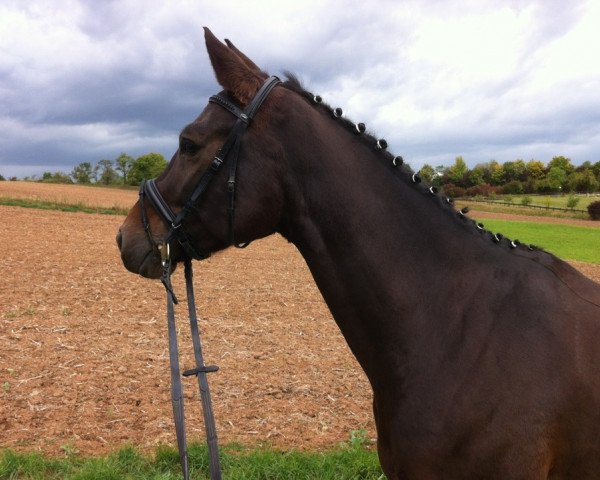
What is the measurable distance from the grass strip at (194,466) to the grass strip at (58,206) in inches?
1451

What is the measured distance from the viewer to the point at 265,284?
691 inches

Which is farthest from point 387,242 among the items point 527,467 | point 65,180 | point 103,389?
point 65,180

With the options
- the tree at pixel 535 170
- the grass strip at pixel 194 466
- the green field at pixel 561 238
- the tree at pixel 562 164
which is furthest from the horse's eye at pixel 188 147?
the tree at pixel 562 164

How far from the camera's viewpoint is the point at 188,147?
2.71 meters

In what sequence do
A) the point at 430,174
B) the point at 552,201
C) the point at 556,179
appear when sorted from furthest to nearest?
the point at 556,179 → the point at 552,201 → the point at 430,174

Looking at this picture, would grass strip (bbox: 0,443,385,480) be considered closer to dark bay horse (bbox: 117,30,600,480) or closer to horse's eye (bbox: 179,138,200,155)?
dark bay horse (bbox: 117,30,600,480)

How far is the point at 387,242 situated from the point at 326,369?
706cm

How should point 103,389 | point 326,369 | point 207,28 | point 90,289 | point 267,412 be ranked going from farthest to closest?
1. point 90,289
2. point 326,369
3. point 103,389
4. point 267,412
5. point 207,28

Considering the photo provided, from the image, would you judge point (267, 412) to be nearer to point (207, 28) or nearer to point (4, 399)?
point (4, 399)

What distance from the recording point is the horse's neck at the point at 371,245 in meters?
2.67

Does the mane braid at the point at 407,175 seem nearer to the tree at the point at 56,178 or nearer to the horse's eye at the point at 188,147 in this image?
the horse's eye at the point at 188,147

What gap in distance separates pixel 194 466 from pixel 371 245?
13.7 feet

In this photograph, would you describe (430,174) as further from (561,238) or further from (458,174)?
(561,238)

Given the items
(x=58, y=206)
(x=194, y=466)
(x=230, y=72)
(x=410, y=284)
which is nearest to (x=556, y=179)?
(x=58, y=206)
